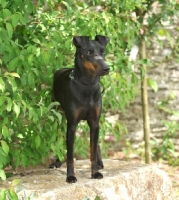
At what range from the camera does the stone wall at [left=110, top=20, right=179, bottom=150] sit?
7.97 meters

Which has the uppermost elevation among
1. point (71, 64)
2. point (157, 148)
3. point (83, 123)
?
point (71, 64)

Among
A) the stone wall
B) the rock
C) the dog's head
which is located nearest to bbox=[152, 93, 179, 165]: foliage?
the stone wall

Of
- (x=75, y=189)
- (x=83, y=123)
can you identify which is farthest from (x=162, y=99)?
(x=75, y=189)

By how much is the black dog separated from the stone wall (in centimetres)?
368

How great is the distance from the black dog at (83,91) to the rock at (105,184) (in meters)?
0.13

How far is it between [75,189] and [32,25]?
1.92m

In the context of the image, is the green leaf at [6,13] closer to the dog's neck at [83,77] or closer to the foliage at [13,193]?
the dog's neck at [83,77]

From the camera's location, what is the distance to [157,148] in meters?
8.02

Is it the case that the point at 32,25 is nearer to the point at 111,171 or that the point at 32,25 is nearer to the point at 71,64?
the point at 71,64

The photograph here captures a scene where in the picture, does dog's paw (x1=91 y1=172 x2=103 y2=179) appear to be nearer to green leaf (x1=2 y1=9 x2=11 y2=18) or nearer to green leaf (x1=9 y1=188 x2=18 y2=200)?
green leaf (x1=9 y1=188 x2=18 y2=200)

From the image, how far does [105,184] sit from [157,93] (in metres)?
4.00

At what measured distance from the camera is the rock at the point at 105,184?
402 centimetres

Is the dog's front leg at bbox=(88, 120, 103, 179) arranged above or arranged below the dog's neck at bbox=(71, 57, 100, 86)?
below

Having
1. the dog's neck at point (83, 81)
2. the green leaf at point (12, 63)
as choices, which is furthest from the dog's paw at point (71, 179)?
the green leaf at point (12, 63)
